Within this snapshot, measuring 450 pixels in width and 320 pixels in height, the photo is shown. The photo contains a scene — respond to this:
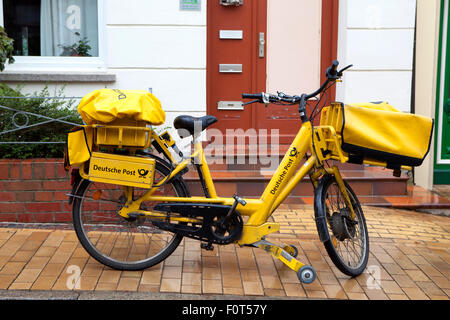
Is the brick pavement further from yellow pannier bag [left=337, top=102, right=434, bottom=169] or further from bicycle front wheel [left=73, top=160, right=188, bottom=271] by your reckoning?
yellow pannier bag [left=337, top=102, right=434, bottom=169]

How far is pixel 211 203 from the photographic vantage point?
3.85 meters

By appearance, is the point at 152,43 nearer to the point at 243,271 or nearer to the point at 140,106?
the point at 140,106

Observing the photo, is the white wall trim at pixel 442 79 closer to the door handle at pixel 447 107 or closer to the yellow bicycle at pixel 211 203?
the door handle at pixel 447 107

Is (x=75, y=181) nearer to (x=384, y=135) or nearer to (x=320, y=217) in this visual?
(x=320, y=217)

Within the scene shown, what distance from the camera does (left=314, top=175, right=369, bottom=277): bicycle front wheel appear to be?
3797 millimetres

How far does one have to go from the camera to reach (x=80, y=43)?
668 cm

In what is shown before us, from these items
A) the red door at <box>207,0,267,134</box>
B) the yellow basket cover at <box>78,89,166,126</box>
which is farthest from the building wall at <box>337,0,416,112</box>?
the yellow basket cover at <box>78,89,166,126</box>

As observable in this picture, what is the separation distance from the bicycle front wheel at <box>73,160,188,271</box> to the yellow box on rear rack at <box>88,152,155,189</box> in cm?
16

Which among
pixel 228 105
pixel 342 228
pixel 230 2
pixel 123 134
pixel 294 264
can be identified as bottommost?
pixel 294 264

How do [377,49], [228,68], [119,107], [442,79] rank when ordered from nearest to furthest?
1. [119,107]
2. [377,49]
3. [228,68]
4. [442,79]

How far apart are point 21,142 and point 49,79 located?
131 centimetres

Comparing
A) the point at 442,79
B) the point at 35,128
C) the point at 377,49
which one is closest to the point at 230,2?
the point at 377,49

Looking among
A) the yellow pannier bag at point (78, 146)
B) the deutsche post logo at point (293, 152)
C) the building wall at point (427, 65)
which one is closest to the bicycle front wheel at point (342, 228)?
the deutsche post logo at point (293, 152)

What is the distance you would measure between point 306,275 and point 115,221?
1467 millimetres
